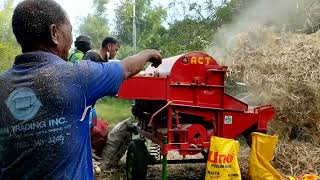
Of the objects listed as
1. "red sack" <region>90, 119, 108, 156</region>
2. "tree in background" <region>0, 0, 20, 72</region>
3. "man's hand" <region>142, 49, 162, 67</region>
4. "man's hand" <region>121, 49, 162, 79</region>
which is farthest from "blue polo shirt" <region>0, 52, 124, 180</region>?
"tree in background" <region>0, 0, 20, 72</region>

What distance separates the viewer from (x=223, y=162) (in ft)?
19.9

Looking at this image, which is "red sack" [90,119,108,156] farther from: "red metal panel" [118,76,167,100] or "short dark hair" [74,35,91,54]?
"red metal panel" [118,76,167,100]

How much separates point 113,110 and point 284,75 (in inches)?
432

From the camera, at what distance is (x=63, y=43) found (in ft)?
6.51

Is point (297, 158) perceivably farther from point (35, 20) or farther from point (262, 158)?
point (35, 20)

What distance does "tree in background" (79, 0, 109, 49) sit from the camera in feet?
103

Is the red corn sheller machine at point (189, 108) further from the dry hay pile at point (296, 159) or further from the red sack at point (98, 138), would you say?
the red sack at point (98, 138)

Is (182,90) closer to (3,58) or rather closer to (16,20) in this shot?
(16,20)

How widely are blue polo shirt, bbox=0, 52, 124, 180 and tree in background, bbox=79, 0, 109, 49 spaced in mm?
29462

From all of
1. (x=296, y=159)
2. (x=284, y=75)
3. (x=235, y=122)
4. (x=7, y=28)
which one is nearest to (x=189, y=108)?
(x=235, y=122)

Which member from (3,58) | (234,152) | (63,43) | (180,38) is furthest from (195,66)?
(3,58)

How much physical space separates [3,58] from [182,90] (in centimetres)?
1209

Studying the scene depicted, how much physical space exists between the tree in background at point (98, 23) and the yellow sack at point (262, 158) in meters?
25.2

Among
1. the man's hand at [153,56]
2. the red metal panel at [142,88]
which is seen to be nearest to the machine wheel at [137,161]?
the red metal panel at [142,88]
